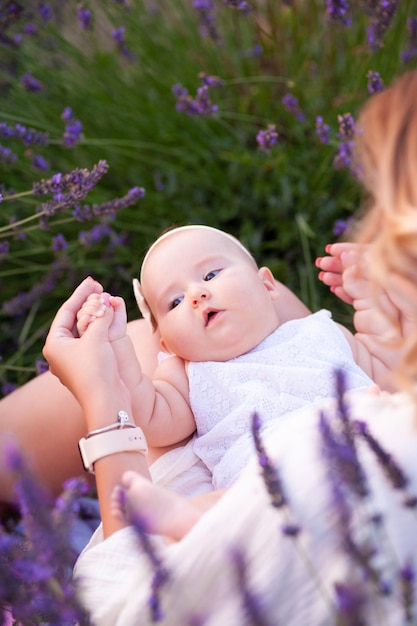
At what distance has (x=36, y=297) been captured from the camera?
7.41 feet

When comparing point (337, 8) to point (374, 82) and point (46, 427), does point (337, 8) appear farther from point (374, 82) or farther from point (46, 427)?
point (46, 427)

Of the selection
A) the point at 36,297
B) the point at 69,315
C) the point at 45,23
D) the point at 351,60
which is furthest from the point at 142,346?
the point at 351,60

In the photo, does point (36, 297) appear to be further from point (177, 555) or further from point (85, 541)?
point (177, 555)

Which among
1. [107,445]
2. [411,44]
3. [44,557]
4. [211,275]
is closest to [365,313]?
[211,275]

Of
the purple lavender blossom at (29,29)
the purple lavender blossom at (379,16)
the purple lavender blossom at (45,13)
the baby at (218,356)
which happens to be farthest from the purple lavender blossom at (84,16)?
the baby at (218,356)

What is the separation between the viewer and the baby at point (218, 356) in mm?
1484

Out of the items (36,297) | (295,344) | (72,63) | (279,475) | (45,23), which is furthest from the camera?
(72,63)

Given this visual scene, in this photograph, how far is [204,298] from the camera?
1579mm

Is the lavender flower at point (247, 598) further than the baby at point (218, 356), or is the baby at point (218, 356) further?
the baby at point (218, 356)

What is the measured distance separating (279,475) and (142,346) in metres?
0.92

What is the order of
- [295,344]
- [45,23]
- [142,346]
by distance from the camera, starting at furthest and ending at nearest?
[45,23]
[142,346]
[295,344]

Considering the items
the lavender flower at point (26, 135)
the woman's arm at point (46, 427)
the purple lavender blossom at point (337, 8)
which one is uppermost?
the purple lavender blossom at point (337, 8)

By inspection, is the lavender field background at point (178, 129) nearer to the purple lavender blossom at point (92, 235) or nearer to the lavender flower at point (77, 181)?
the purple lavender blossom at point (92, 235)

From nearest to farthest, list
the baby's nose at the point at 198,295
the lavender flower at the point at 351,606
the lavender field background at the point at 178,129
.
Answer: the lavender flower at the point at 351,606, the baby's nose at the point at 198,295, the lavender field background at the point at 178,129
